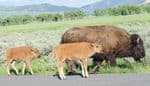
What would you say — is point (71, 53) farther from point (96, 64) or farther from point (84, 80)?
point (96, 64)

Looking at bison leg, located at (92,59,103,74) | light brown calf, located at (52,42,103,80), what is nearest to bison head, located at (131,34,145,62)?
bison leg, located at (92,59,103,74)

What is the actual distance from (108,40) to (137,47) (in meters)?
1.56

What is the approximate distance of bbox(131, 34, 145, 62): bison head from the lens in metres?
17.8

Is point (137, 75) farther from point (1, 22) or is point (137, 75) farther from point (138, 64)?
point (1, 22)

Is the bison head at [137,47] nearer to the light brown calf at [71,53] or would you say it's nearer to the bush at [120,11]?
the light brown calf at [71,53]

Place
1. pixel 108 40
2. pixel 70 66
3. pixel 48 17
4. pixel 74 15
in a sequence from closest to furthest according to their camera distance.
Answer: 1. pixel 70 66
2. pixel 108 40
3. pixel 74 15
4. pixel 48 17

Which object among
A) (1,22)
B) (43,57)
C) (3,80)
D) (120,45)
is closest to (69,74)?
(3,80)

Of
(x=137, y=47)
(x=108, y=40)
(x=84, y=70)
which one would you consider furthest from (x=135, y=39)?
(x=84, y=70)

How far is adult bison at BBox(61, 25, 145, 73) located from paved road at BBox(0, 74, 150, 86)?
252 centimetres

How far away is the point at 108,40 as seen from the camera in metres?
16.9

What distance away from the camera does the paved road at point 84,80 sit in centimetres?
1243

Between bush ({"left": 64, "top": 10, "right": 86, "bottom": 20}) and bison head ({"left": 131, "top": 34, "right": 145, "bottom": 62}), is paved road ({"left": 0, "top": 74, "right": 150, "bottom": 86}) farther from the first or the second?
bush ({"left": 64, "top": 10, "right": 86, "bottom": 20})

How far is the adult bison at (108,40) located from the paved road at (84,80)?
2.52 metres

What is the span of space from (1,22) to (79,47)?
351 ft
